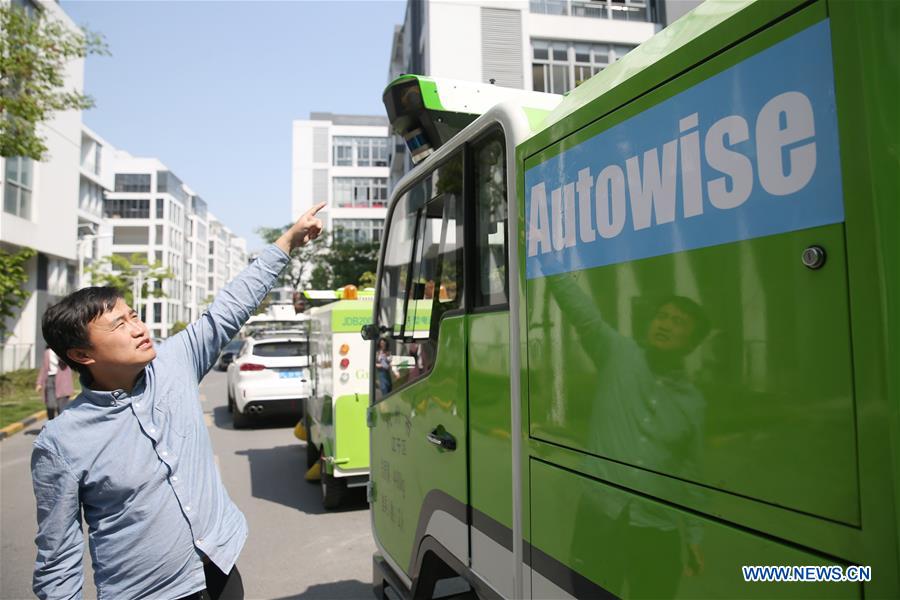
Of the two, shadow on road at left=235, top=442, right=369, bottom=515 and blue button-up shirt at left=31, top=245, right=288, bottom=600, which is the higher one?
blue button-up shirt at left=31, top=245, right=288, bottom=600

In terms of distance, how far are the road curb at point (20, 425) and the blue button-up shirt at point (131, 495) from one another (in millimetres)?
11643

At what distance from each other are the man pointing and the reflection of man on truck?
131cm

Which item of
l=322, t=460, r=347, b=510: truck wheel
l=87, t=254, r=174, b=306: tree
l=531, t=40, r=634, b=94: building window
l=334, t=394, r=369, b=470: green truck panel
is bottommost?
l=322, t=460, r=347, b=510: truck wheel

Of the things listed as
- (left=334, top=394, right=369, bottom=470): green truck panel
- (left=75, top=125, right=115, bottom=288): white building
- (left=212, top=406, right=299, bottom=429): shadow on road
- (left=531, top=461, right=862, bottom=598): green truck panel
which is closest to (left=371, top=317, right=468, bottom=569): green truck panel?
(left=531, top=461, right=862, bottom=598): green truck panel

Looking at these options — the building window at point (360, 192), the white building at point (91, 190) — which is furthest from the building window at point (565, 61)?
the building window at point (360, 192)

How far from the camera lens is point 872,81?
38.3 inches

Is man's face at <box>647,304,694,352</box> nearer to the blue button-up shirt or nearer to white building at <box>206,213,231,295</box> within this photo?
the blue button-up shirt

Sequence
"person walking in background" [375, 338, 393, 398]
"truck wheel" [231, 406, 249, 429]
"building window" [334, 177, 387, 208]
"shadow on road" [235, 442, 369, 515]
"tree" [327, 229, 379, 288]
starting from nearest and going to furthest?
"person walking in background" [375, 338, 393, 398]
"shadow on road" [235, 442, 369, 515]
"truck wheel" [231, 406, 249, 429]
"tree" [327, 229, 379, 288]
"building window" [334, 177, 387, 208]

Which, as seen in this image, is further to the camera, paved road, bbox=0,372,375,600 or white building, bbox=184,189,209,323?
white building, bbox=184,189,209,323

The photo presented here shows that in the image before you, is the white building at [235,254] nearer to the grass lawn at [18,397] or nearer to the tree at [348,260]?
the tree at [348,260]

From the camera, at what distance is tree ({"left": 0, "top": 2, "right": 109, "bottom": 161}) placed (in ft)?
36.0

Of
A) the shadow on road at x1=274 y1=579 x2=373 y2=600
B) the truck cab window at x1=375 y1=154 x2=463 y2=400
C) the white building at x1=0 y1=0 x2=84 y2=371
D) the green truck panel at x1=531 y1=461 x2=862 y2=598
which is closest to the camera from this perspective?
the green truck panel at x1=531 y1=461 x2=862 y2=598

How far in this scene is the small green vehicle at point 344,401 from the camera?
233 inches

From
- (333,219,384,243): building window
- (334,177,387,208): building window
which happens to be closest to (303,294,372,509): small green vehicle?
(333,219,384,243): building window
